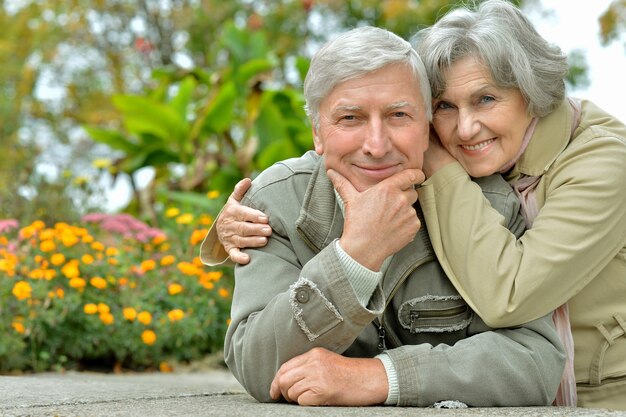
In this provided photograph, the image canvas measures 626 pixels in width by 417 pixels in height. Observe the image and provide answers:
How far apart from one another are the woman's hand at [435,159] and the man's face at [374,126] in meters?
0.13

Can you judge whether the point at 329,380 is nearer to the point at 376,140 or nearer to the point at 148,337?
the point at 376,140

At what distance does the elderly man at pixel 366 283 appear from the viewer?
231 centimetres

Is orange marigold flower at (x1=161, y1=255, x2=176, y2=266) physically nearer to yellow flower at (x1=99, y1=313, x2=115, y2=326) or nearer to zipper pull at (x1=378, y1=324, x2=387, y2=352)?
yellow flower at (x1=99, y1=313, x2=115, y2=326)

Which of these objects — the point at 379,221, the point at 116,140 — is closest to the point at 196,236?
the point at 116,140

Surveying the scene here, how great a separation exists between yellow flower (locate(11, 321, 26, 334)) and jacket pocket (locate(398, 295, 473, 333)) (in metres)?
2.57

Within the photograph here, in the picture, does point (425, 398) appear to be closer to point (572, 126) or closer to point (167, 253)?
point (572, 126)

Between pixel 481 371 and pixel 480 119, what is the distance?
76cm

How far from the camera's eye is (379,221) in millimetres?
2344

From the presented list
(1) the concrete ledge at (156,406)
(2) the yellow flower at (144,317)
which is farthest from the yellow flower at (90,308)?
(1) the concrete ledge at (156,406)

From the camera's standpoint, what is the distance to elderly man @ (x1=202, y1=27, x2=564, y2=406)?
2.31 metres

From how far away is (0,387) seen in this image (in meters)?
2.97

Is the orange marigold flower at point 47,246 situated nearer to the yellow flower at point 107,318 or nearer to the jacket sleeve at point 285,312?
the yellow flower at point 107,318

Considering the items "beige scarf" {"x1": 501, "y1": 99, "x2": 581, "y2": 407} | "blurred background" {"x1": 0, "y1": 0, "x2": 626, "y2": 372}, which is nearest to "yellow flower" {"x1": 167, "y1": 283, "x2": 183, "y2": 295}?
"blurred background" {"x1": 0, "y1": 0, "x2": 626, "y2": 372}

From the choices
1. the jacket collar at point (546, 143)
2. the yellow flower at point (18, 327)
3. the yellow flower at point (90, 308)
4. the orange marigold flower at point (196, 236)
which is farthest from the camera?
the orange marigold flower at point (196, 236)
